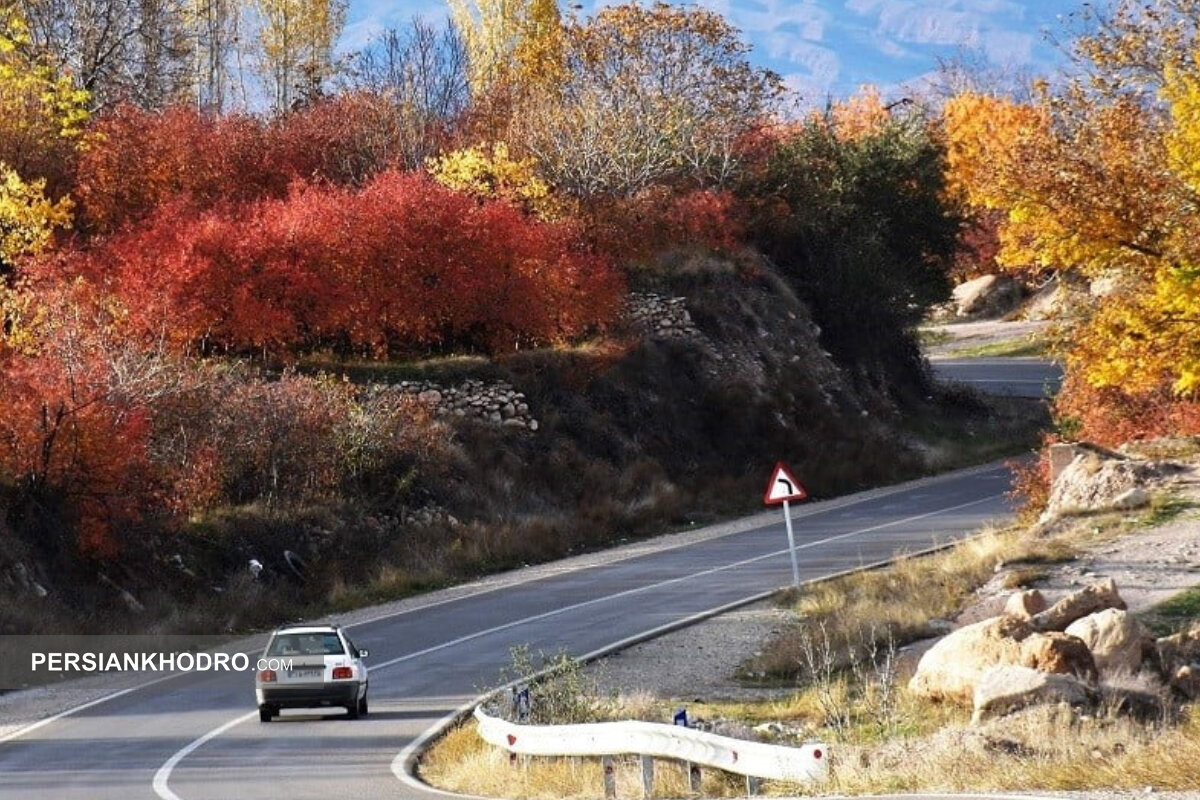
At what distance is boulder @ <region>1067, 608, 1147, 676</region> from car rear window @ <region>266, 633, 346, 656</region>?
8.73 meters

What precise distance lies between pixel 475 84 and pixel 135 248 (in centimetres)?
3810

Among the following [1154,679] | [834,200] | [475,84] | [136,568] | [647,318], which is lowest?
[1154,679]

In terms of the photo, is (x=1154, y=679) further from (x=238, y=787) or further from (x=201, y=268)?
(x=201, y=268)

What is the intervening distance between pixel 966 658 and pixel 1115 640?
1.66 metres

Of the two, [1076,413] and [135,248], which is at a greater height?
[135,248]

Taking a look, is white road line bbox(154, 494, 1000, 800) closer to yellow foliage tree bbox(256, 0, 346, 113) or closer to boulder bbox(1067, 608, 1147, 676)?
boulder bbox(1067, 608, 1147, 676)

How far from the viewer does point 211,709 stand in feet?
75.0

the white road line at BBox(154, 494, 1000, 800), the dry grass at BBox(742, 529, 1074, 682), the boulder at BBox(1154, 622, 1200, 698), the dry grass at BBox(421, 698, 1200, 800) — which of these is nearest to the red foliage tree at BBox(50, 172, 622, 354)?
the white road line at BBox(154, 494, 1000, 800)

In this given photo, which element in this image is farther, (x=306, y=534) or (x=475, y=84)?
(x=475, y=84)

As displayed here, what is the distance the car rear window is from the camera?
21438mm

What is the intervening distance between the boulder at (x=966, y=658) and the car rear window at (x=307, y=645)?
272 inches

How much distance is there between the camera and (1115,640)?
19.9m

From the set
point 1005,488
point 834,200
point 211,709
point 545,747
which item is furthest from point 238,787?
point 834,200

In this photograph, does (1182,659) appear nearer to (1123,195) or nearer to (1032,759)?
(1032,759)
